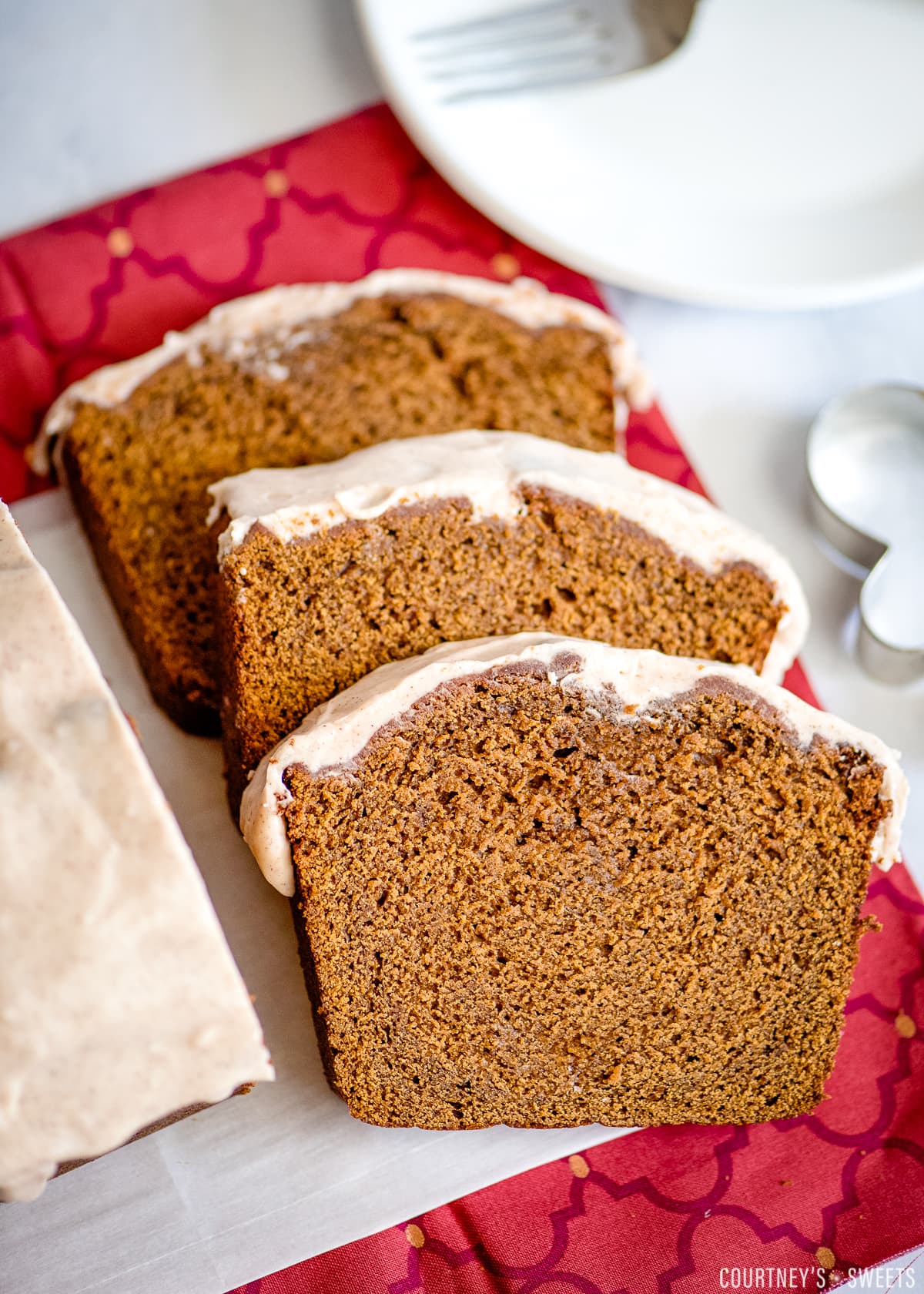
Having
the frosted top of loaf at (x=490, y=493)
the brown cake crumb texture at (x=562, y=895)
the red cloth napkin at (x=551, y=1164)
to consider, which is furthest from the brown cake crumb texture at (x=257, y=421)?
the brown cake crumb texture at (x=562, y=895)

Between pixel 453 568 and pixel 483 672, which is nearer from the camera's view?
pixel 483 672

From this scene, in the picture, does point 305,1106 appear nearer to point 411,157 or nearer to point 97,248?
point 97,248

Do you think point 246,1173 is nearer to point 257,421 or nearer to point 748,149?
point 257,421

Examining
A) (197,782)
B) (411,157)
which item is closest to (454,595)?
(197,782)

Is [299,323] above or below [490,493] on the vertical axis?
above

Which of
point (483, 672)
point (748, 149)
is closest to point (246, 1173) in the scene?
point (483, 672)

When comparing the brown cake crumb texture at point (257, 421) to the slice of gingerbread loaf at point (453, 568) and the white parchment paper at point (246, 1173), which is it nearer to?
the slice of gingerbread loaf at point (453, 568)
